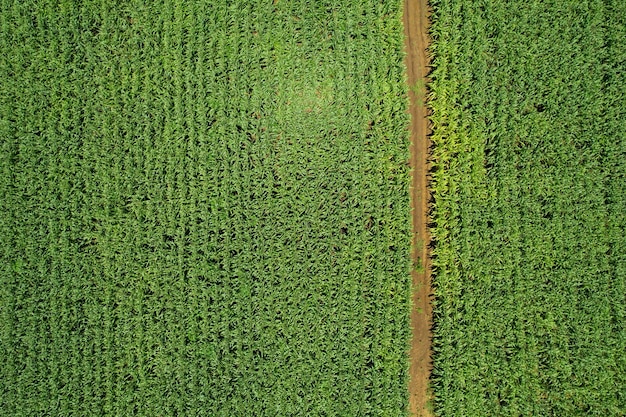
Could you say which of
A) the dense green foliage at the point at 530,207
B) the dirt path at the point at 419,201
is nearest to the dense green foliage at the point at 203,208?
the dirt path at the point at 419,201

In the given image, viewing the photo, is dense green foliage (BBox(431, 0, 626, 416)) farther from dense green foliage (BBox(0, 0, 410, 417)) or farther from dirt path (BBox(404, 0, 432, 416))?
dense green foliage (BBox(0, 0, 410, 417))

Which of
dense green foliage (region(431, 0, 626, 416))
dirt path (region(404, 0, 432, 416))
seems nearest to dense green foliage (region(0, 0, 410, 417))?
dirt path (region(404, 0, 432, 416))

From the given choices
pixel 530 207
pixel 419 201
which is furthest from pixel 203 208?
pixel 530 207

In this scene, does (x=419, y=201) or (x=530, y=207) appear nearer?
(x=530, y=207)

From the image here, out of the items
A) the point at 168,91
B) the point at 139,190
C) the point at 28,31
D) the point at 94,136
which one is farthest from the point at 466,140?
the point at 28,31

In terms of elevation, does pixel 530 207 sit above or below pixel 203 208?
below

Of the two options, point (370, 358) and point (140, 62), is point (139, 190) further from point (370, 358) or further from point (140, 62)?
point (370, 358)

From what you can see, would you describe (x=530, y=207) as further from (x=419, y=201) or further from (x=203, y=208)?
(x=203, y=208)
